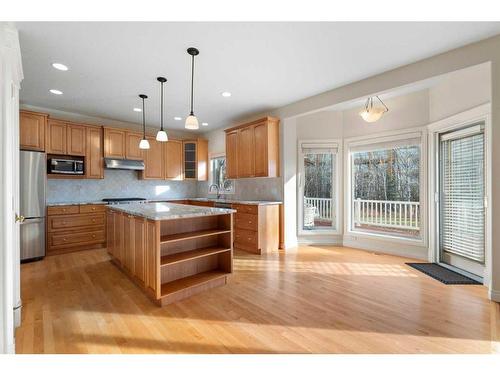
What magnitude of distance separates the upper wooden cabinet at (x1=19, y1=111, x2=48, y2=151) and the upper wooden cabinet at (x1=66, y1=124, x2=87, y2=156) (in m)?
0.43

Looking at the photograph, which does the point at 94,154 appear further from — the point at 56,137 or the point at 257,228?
the point at 257,228

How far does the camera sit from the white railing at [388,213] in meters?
4.32

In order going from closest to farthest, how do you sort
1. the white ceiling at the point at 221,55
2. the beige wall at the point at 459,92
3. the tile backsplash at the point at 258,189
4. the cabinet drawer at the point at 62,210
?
1. the white ceiling at the point at 221,55
2. the beige wall at the point at 459,92
3. the cabinet drawer at the point at 62,210
4. the tile backsplash at the point at 258,189

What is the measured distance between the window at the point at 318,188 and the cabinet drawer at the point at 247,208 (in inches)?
42.2

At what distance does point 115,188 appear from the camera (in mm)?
5453

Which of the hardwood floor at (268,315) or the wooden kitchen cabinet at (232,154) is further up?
the wooden kitchen cabinet at (232,154)

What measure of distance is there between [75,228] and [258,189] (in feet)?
11.7

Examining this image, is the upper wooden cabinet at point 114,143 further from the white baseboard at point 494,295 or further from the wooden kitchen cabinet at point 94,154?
the white baseboard at point 494,295

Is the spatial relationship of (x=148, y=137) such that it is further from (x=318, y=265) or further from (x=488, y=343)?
(x=488, y=343)

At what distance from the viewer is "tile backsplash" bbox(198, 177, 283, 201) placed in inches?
185

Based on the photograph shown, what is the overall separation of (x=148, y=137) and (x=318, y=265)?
15.1ft

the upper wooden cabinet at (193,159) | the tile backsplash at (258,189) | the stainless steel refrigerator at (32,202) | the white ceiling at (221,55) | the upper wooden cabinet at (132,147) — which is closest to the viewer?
the white ceiling at (221,55)

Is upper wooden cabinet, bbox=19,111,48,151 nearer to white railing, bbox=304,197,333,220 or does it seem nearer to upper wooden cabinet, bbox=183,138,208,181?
upper wooden cabinet, bbox=183,138,208,181

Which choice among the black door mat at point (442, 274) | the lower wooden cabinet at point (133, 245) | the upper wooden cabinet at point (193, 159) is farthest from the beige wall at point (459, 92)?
the upper wooden cabinet at point (193, 159)
